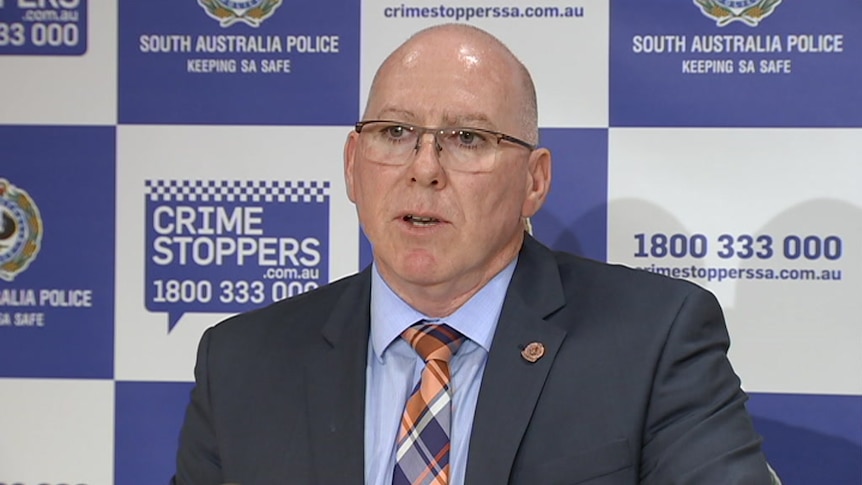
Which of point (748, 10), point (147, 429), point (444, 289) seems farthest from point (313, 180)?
point (748, 10)

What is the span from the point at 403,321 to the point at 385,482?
0.93 feet

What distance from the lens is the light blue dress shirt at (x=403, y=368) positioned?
1.97m

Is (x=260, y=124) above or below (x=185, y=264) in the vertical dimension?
above

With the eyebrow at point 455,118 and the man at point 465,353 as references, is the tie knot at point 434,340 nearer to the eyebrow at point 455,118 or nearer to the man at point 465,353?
the man at point 465,353

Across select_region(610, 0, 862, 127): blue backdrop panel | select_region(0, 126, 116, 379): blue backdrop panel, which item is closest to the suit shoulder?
select_region(610, 0, 862, 127): blue backdrop panel

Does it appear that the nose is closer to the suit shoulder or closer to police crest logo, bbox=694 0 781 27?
the suit shoulder

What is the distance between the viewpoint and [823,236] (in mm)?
2650

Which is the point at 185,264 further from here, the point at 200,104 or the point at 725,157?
the point at 725,157

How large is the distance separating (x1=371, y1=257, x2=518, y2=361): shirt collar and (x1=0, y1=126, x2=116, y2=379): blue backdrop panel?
1.04 m

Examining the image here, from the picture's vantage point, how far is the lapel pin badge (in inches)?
77.4

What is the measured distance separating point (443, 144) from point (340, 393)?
464 mm

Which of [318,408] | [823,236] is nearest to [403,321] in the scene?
[318,408]

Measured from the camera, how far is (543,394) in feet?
6.38

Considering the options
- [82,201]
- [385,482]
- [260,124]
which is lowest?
[385,482]
